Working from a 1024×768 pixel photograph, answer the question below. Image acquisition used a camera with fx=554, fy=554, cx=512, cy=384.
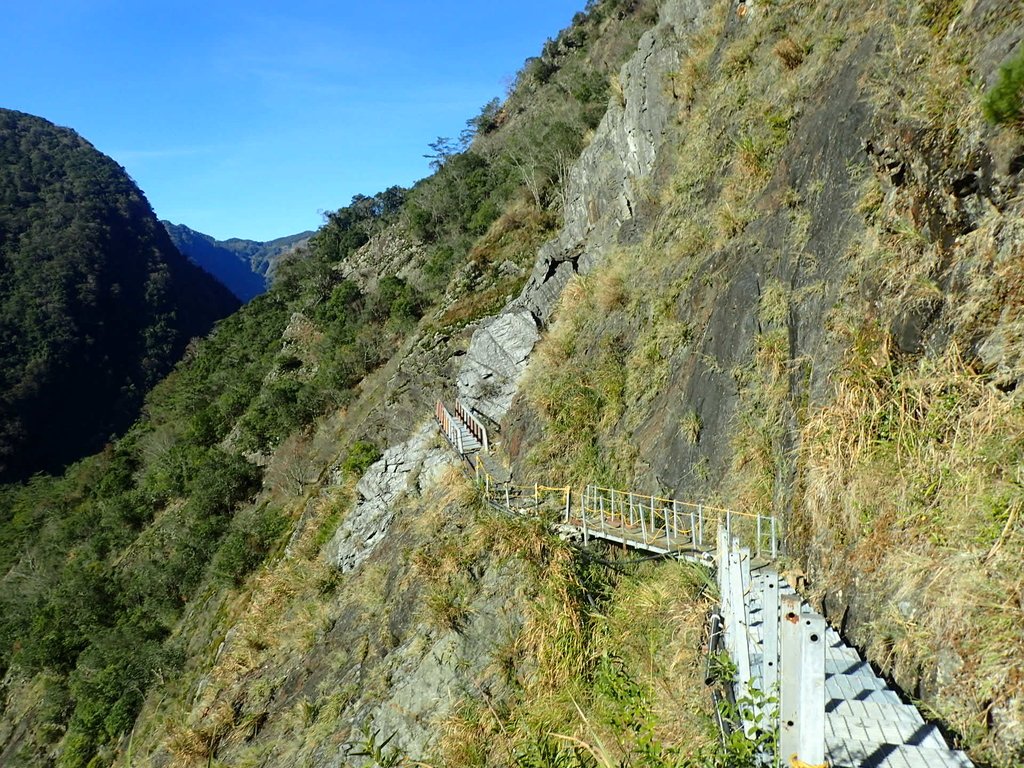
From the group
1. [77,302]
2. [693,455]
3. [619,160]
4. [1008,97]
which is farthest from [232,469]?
[77,302]

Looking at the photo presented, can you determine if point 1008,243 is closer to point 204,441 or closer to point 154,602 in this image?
point 154,602

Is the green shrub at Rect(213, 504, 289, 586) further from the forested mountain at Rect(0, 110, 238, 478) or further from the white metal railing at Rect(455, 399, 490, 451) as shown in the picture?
the forested mountain at Rect(0, 110, 238, 478)

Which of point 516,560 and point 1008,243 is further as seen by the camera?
point 516,560

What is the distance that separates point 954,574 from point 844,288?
370 cm

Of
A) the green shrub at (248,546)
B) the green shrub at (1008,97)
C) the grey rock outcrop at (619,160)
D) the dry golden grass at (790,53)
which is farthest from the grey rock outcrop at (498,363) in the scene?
the green shrub at (1008,97)

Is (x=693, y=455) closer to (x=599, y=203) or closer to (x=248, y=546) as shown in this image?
(x=599, y=203)

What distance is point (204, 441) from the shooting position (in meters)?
38.9

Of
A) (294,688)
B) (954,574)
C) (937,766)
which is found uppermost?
(954,574)

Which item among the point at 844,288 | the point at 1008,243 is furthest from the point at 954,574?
the point at 844,288

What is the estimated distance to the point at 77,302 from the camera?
88.1 meters

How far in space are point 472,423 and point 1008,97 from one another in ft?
43.2

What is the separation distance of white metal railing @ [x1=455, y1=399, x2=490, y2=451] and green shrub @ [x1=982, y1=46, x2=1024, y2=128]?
11951mm

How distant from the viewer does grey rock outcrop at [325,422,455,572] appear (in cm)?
1454

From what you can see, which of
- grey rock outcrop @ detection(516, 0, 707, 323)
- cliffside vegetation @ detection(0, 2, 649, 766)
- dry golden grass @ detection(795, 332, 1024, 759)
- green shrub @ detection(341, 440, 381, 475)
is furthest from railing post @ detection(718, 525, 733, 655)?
green shrub @ detection(341, 440, 381, 475)
